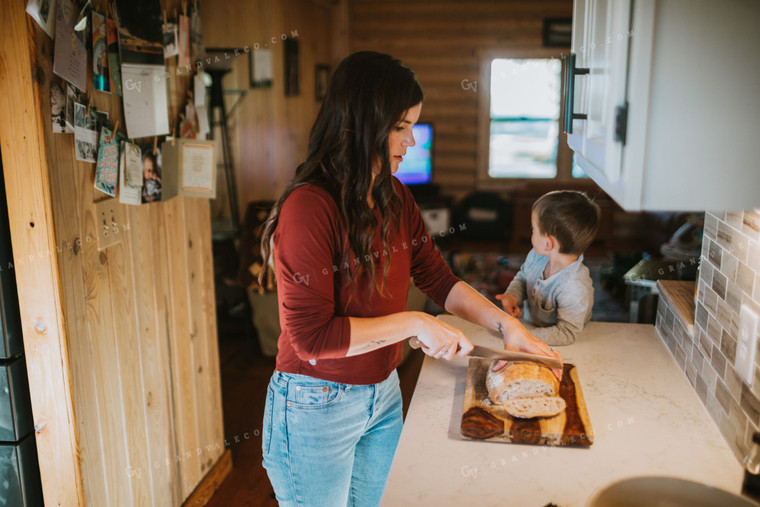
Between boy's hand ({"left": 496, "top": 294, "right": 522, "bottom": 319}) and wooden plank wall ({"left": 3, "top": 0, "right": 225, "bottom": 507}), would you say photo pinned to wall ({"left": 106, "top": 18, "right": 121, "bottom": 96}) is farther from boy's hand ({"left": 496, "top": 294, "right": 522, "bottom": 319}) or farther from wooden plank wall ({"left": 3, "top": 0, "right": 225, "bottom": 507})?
boy's hand ({"left": 496, "top": 294, "right": 522, "bottom": 319})

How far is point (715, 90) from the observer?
0.85 meters

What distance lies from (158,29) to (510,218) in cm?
547

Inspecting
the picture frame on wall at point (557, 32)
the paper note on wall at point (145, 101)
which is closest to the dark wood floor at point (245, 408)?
the paper note on wall at point (145, 101)

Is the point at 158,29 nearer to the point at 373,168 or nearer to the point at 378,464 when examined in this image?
the point at 373,168

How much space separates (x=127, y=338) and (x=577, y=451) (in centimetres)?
128

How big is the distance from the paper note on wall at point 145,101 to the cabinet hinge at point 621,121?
1.37 metres

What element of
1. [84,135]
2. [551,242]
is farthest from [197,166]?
[551,242]

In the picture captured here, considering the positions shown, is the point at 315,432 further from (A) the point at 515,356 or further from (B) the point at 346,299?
(A) the point at 515,356

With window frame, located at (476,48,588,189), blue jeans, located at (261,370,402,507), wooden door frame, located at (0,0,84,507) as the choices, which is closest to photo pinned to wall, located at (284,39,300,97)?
window frame, located at (476,48,588,189)

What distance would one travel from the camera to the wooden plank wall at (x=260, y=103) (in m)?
4.41

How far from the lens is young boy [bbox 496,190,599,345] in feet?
5.64

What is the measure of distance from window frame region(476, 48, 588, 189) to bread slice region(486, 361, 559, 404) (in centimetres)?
588

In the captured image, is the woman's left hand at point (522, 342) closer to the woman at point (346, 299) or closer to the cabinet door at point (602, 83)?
the woman at point (346, 299)

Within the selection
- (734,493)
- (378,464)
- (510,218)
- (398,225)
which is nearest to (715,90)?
(734,493)
